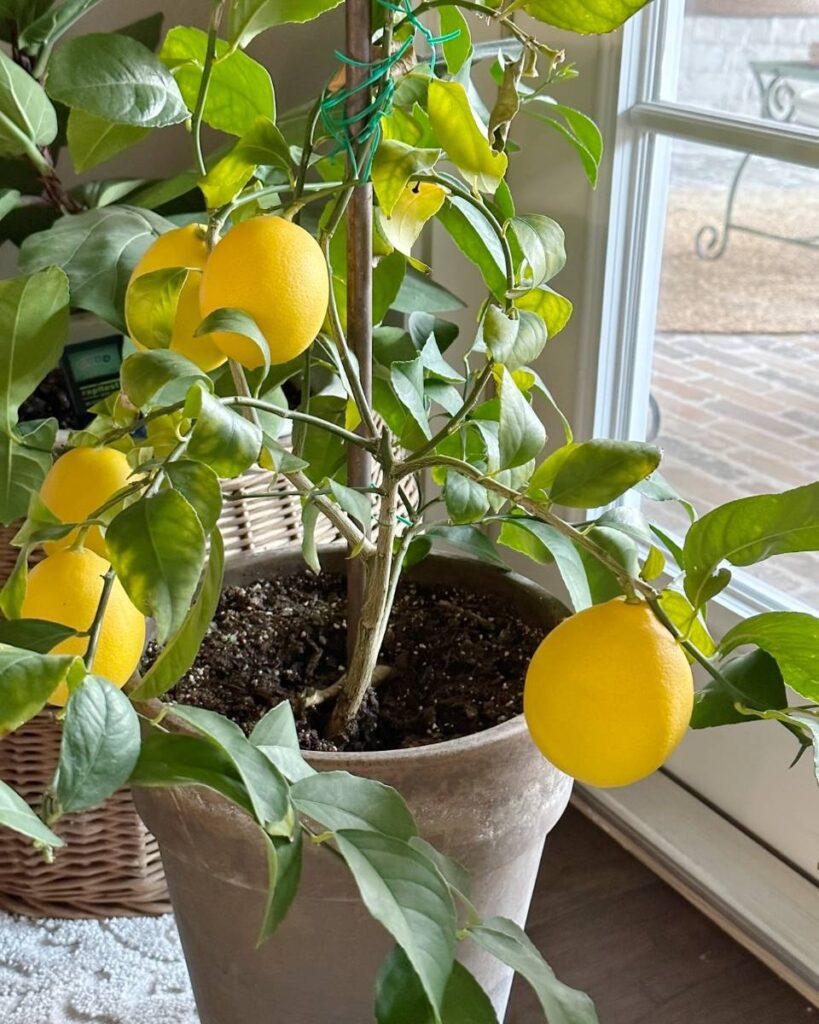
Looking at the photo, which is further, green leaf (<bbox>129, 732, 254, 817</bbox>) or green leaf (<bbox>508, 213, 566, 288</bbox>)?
green leaf (<bbox>508, 213, 566, 288</bbox>)

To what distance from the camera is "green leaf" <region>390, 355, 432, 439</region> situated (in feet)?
2.04

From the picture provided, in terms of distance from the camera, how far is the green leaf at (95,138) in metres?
0.60

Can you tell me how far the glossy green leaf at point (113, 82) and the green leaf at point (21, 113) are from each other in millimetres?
145

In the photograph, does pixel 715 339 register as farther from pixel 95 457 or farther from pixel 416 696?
pixel 95 457

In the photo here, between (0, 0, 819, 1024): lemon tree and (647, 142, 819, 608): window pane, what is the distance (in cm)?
41

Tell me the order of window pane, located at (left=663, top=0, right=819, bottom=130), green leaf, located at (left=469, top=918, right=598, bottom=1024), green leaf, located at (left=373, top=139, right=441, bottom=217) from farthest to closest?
1. window pane, located at (left=663, top=0, right=819, bottom=130)
2. green leaf, located at (left=373, top=139, right=441, bottom=217)
3. green leaf, located at (left=469, top=918, right=598, bottom=1024)

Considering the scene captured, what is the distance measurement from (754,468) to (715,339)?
0.48 ft

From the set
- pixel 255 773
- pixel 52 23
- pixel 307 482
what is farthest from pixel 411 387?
pixel 52 23

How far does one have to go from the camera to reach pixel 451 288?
122cm

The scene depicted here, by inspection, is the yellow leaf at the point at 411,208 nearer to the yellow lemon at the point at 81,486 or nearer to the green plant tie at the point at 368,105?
the green plant tie at the point at 368,105

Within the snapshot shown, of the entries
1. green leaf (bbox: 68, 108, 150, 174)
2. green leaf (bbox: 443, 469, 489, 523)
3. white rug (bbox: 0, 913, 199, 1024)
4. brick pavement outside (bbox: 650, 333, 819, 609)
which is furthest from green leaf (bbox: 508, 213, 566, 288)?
white rug (bbox: 0, 913, 199, 1024)

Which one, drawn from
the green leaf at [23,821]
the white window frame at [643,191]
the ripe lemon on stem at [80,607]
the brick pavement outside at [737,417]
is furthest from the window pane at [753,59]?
the green leaf at [23,821]

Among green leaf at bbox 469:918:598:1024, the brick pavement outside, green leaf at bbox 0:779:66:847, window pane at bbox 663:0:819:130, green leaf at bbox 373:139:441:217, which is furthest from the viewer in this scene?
the brick pavement outside

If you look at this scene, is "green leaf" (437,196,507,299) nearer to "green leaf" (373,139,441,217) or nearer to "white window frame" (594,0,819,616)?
"green leaf" (373,139,441,217)
